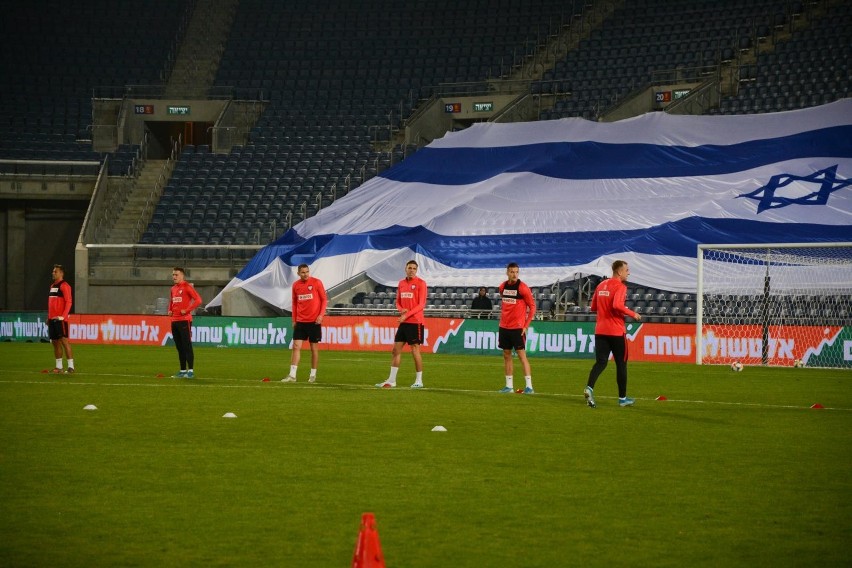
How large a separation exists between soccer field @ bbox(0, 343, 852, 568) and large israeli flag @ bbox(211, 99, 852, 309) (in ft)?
48.7

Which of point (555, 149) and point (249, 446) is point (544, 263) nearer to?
point (555, 149)

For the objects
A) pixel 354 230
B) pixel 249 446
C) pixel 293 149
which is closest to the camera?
pixel 249 446

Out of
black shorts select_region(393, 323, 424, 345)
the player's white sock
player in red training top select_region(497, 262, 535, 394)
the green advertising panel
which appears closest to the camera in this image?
player in red training top select_region(497, 262, 535, 394)

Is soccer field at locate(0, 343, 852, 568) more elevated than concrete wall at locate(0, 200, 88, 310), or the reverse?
concrete wall at locate(0, 200, 88, 310)

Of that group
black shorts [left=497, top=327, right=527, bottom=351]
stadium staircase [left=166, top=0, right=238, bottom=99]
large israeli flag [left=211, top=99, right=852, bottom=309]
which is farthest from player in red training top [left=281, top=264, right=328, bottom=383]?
stadium staircase [left=166, top=0, right=238, bottom=99]

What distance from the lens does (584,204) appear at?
113 ft

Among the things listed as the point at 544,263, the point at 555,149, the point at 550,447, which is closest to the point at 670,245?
the point at 544,263

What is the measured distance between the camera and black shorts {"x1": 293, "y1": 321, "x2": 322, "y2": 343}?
63.2 feet

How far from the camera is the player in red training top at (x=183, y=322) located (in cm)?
1998

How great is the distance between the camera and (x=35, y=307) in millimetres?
45875

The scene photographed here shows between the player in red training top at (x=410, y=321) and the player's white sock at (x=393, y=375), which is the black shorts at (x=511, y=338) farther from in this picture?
the player's white sock at (x=393, y=375)

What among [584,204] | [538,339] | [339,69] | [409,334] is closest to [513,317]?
[409,334]

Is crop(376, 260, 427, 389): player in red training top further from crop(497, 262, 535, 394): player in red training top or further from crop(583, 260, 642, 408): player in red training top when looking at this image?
crop(583, 260, 642, 408): player in red training top

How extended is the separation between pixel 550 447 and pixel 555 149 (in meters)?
27.4
